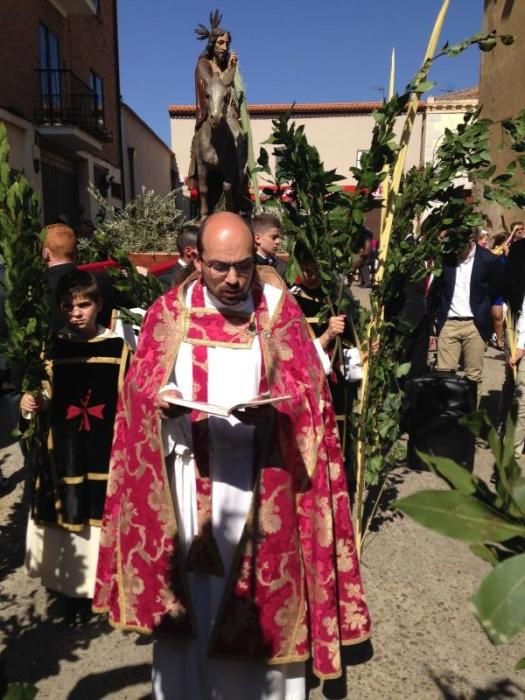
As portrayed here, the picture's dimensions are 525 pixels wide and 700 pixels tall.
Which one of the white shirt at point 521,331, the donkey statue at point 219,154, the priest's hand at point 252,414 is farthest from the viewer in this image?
the white shirt at point 521,331

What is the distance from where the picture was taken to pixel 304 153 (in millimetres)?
2686

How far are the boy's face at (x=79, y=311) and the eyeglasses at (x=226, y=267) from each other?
101 cm

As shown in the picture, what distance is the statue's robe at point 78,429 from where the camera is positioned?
2.95 meters

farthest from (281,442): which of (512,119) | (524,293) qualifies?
(524,293)

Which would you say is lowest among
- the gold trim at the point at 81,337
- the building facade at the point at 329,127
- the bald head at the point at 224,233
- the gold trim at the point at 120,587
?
the gold trim at the point at 120,587

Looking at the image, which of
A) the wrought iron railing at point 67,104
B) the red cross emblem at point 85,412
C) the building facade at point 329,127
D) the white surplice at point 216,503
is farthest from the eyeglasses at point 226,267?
the building facade at point 329,127

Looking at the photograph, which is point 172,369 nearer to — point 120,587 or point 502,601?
point 120,587

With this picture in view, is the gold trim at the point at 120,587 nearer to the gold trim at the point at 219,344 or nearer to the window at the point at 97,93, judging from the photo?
the gold trim at the point at 219,344

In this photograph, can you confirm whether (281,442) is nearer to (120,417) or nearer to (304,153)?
(120,417)

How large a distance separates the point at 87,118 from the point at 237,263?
1696 centimetres

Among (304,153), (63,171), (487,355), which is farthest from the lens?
(63,171)

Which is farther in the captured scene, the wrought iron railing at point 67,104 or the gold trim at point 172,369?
the wrought iron railing at point 67,104

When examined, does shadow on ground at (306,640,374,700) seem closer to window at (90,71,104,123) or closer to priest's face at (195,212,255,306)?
priest's face at (195,212,255,306)

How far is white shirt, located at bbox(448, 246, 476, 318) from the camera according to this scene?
5633 millimetres
